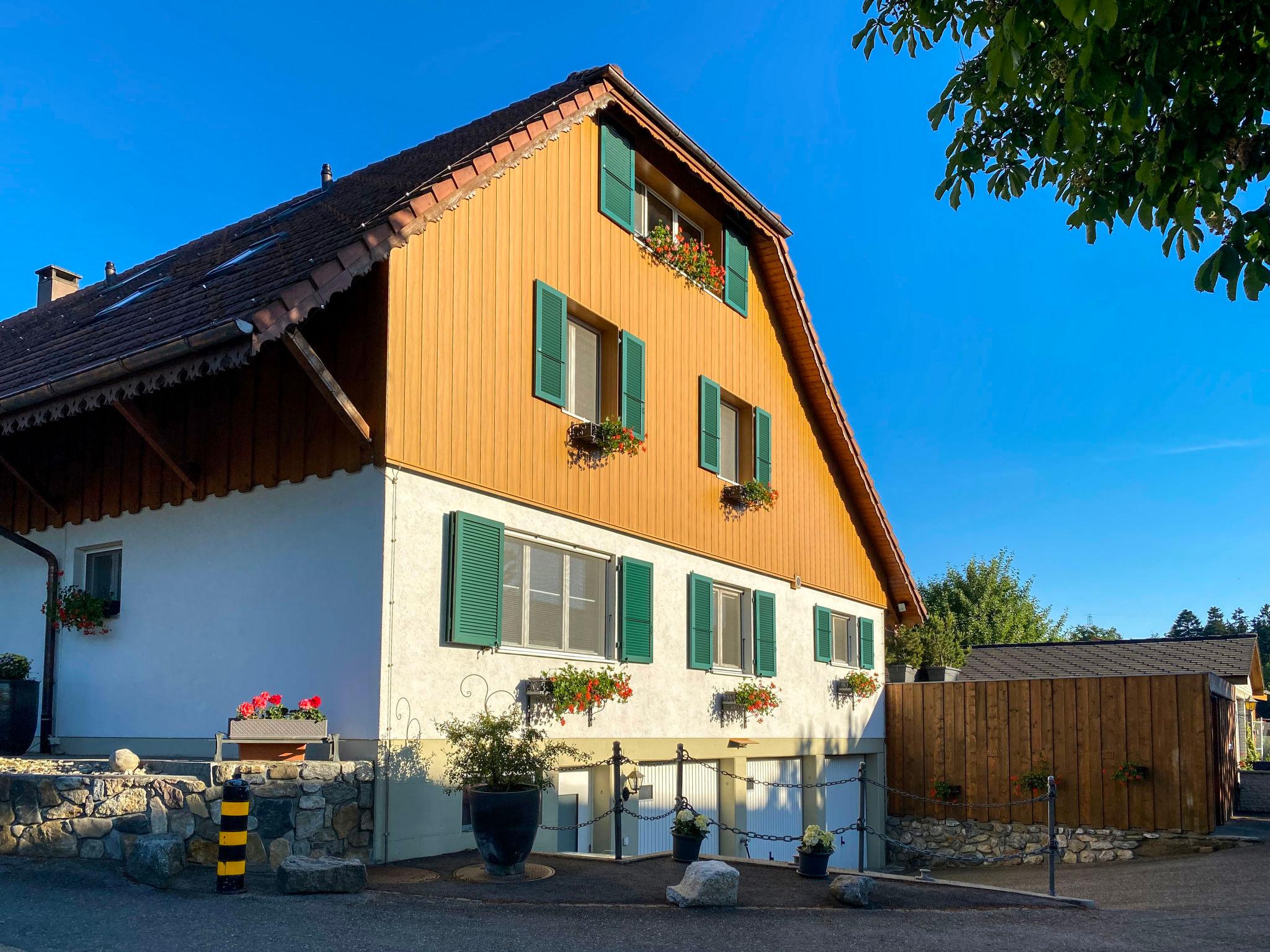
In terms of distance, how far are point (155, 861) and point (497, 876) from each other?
2.66 metres

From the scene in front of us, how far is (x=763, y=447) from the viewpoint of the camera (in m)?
A: 17.3

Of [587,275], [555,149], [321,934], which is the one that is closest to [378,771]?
[321,934]

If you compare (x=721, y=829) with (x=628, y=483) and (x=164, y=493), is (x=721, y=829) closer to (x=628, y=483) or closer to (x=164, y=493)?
(x=628, y=483)

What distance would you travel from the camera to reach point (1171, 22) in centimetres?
584

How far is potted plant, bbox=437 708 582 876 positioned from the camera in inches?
377

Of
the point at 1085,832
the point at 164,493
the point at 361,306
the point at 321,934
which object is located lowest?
the point at 1085,832

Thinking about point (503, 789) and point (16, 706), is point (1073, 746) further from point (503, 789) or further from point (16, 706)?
point (16, 706)

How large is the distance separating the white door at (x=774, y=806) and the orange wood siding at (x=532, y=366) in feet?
9.35

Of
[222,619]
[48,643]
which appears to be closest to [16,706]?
[48,643]

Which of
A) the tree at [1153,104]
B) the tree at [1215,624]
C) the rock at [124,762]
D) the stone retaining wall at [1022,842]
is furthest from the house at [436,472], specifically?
the tree at [1215,624]

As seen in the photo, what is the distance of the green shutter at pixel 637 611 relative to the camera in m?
13.5

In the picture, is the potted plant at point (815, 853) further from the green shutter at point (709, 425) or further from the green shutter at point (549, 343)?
the green shutter at point (709, 425)

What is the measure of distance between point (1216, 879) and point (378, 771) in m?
8.93

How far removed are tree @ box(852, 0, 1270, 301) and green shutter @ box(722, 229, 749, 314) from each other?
974 cm
